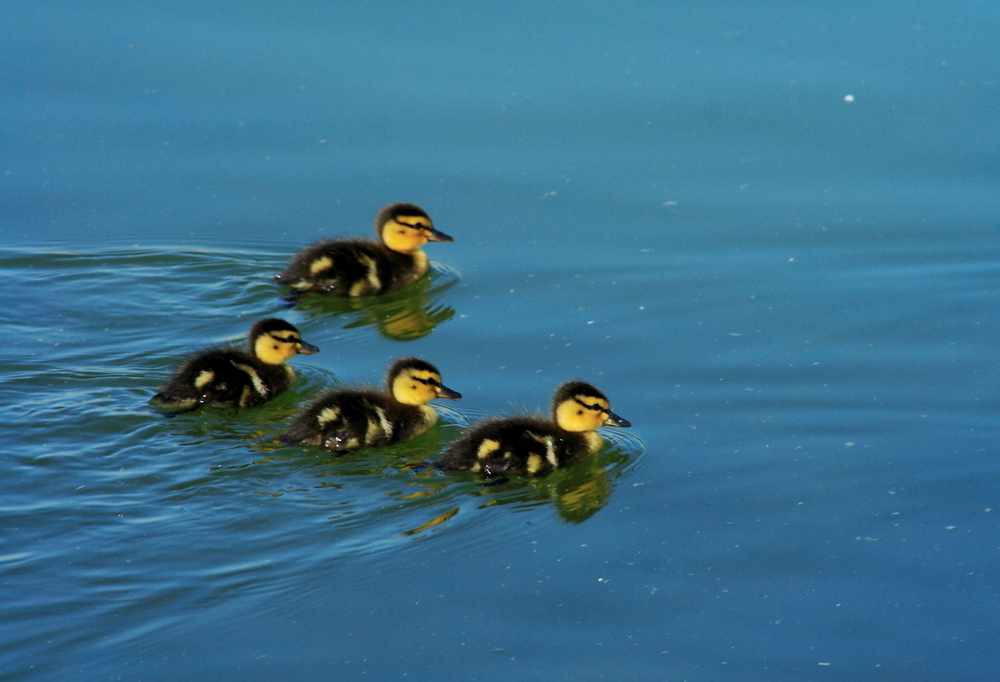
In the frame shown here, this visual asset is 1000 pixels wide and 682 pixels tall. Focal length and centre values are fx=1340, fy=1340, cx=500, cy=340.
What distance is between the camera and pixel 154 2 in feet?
26.3

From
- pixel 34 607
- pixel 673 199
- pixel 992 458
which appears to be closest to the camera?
pixel 34 607

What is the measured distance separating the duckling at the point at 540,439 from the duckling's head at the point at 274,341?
3.01ft

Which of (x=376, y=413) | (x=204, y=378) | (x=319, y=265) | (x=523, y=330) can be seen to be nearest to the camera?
(x=376, y=413)

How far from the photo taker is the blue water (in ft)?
11.9

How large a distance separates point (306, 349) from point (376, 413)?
0.63m

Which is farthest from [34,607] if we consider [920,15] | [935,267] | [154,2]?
[920,15]

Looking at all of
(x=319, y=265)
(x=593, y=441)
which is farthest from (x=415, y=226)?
(x=593, y=441)

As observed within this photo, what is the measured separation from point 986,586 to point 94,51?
5.83m

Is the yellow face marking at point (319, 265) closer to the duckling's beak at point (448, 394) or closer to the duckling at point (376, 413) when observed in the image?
the duckling at point (376, 413)

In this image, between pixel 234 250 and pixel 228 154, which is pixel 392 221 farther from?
pixel 228 154

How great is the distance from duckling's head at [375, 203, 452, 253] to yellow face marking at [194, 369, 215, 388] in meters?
1.39

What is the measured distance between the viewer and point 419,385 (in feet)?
15.6

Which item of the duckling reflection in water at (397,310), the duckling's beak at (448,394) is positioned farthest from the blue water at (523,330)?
the duckling's beak at (448,394)

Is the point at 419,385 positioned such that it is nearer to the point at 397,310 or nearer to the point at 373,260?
the point at 397,310
